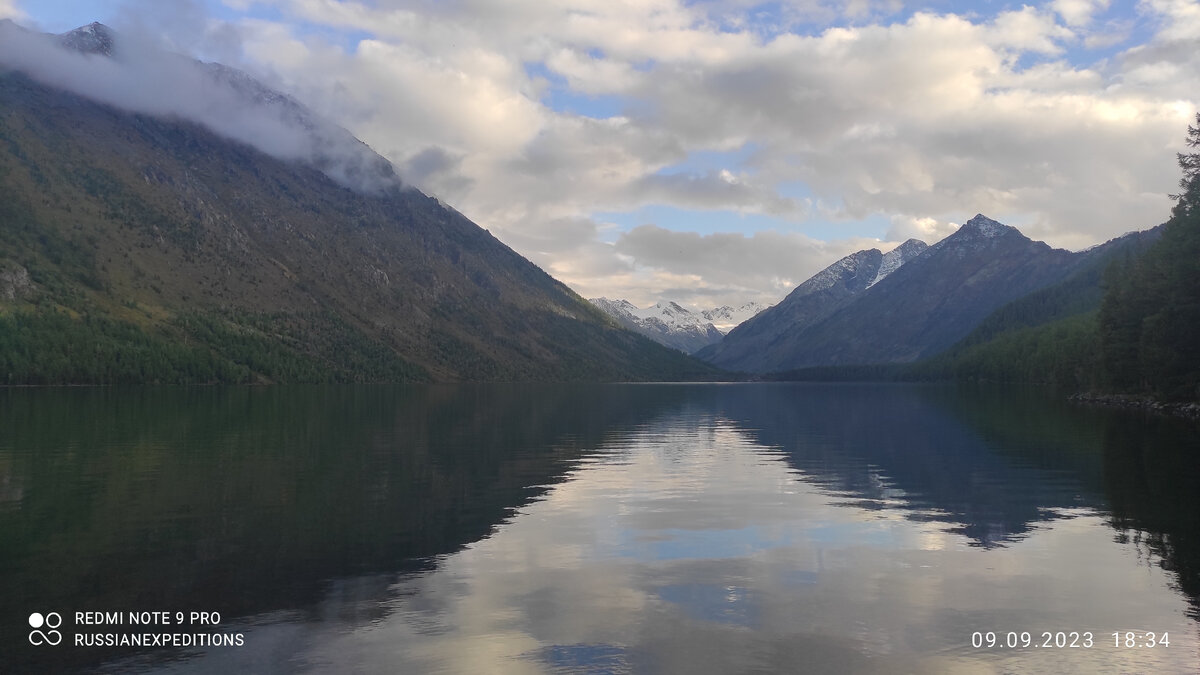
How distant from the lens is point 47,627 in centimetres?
2028

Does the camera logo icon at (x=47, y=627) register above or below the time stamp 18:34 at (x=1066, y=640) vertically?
above

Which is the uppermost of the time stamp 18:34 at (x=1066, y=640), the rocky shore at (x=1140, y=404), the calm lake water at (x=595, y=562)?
the rocky shore at (x=1140, y=404)

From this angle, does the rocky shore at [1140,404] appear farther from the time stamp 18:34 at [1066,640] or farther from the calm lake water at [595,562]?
the time stamp 18:34 at [1066,640]

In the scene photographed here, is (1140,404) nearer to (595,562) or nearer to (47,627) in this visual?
(595,562)

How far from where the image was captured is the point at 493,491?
146ft

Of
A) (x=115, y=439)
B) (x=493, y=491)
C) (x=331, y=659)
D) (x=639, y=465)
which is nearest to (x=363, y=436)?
(x=115, y=439)

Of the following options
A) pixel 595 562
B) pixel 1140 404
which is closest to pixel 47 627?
pixel 595 562

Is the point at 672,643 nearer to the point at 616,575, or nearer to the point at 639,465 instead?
the point at 616,575

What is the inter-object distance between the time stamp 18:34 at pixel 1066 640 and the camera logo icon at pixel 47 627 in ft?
72.4

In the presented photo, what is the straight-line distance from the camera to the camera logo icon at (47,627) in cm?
1933

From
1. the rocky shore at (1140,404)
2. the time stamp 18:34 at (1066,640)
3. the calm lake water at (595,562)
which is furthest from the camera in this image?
the rocky shore at (1140,404)

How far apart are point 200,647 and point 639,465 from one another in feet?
135

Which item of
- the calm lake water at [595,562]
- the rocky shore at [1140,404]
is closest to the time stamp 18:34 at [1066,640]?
the calm lake water at [595,562]

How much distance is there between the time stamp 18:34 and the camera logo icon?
2208cm
